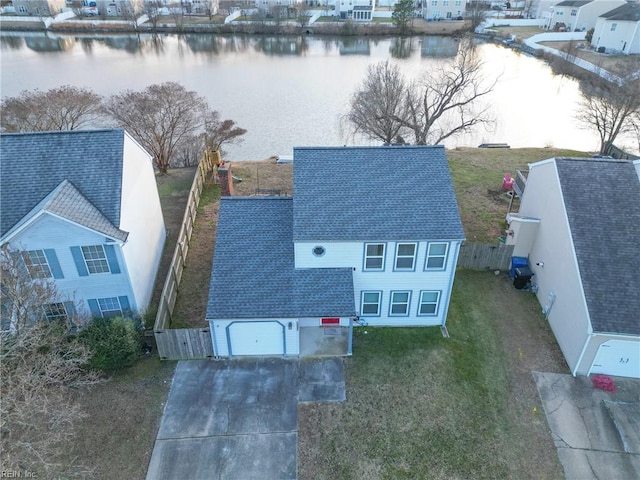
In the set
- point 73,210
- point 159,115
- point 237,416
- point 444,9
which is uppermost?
point 444,9

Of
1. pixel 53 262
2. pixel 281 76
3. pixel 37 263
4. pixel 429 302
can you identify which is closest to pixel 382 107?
pixel 429 302

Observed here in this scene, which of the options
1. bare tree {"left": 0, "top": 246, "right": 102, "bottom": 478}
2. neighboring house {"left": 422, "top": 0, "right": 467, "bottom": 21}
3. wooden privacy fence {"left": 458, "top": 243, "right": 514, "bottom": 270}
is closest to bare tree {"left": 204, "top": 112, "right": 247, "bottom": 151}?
bare tree {"left": 0, "top": 246, "right": 102, "bottom": 478}

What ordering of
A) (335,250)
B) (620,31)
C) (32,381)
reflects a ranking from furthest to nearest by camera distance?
(620,31), (335,250), (32,381)

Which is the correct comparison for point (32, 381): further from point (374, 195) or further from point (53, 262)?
point (374, 195)

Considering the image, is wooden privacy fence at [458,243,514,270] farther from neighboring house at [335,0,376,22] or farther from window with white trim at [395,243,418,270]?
neighboring house at [335,0,376,22]

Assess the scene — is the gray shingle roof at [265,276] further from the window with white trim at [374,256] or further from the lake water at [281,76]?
the lake water at [281,76]

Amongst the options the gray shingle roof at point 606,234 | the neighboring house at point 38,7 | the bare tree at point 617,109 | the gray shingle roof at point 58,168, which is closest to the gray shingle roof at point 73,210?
the gray shingle roof at point 58,168

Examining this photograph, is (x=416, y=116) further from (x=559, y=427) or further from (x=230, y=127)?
(x=559, y=427)
